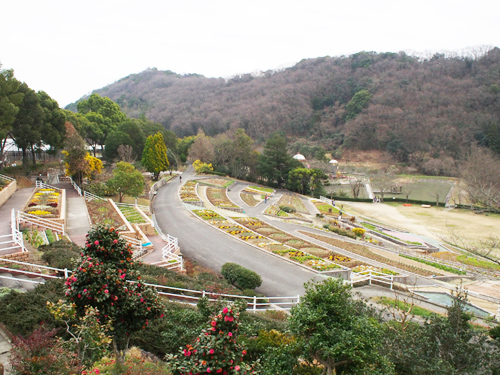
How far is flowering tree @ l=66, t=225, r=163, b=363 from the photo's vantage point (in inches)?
225

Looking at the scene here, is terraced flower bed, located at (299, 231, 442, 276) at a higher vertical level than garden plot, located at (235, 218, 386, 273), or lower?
lower

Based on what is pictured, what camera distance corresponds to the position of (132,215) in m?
22.3

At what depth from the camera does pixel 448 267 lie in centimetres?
2000

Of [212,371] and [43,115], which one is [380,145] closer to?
[43,115]

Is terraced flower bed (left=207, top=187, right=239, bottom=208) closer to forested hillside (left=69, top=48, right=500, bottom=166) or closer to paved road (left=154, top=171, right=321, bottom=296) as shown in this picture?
paved road (left=154, top=171, right=321, bottom=296)

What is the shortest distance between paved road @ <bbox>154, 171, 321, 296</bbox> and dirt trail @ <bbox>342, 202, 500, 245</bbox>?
665 inches

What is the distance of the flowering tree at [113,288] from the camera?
18.7 feet

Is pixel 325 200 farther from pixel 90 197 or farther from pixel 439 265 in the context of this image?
pixel 90 197

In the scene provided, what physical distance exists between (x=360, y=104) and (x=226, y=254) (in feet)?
294

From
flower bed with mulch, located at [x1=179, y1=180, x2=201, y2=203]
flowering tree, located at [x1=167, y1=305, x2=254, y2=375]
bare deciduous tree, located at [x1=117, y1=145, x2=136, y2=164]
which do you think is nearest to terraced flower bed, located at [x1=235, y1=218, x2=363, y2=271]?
flower bed with mulch, located at [x1=179, y1=180, x2=201, y2=203]

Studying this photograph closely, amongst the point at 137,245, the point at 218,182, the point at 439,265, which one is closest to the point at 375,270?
the point at 439,265

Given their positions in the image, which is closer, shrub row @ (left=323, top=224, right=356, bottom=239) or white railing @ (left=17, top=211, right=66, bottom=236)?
white railing @ (left=17, top=211, right=66, bottom=236)

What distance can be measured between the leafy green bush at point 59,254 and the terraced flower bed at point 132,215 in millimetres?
8296

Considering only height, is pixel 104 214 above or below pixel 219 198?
above
